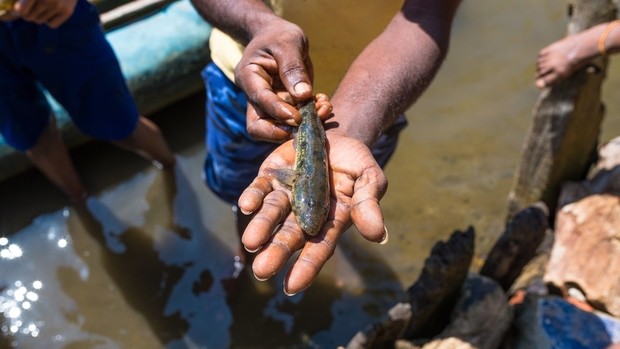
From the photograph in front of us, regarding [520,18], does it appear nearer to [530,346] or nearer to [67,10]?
[530,346]

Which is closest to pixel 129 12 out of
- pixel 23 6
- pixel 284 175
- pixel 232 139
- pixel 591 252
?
pixel 23 6

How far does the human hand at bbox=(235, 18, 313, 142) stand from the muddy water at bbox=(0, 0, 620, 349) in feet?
6.97

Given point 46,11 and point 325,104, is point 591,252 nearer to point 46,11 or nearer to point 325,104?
point 325,104

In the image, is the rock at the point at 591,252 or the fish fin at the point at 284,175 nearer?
the fish fin at the point at 284,175

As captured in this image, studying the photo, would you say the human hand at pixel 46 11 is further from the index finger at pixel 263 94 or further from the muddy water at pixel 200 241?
the muddy water at pixel 200 241

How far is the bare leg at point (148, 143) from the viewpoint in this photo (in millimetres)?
4301

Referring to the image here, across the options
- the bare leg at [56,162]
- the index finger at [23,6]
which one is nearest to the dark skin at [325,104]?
the index finger at [23,6]

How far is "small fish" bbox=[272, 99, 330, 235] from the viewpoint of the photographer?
2.02 m

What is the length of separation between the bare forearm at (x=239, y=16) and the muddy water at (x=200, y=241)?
82.1 inches

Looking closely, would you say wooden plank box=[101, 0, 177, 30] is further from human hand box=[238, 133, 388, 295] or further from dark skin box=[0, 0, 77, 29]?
human hand box=[238, 133, 388, 295]

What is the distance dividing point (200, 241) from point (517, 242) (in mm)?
2400

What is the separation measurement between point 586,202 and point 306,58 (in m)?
2.18

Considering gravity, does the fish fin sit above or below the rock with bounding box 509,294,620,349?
above

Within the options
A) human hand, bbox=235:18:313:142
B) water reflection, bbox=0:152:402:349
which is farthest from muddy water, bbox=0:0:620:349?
human hand, bbox=235:18:313:142
